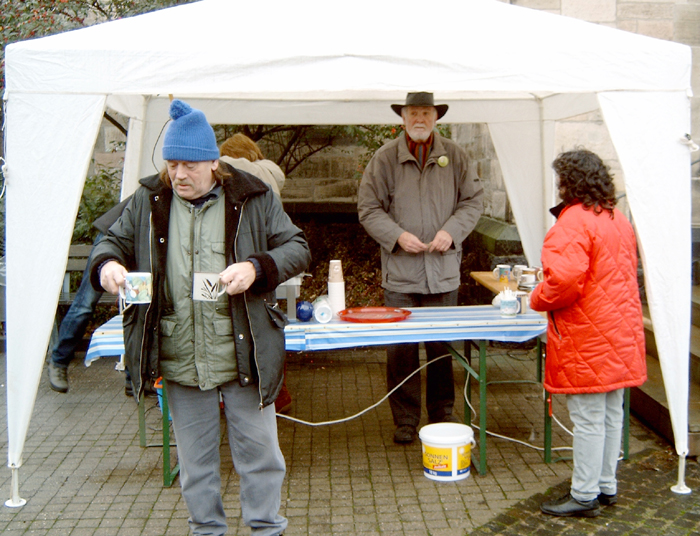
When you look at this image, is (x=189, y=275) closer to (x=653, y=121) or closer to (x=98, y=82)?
(x=98, y=82)

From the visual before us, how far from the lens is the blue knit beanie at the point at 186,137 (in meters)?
2.71

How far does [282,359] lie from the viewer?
2.98m

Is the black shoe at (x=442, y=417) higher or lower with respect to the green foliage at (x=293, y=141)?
lower

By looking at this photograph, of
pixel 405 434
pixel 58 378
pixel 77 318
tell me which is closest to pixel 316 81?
pixel 405 434

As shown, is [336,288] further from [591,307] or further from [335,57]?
[591,307]

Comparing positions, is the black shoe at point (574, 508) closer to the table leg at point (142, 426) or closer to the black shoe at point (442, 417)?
the black shoe at point (442, 417)

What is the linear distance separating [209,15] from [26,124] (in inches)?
41.5

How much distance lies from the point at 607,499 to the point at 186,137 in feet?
8.38

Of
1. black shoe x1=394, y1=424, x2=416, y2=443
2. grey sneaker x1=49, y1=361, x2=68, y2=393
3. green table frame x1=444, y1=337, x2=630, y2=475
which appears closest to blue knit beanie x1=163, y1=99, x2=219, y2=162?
green table frame x1=444, y1=337, x2=630, y2=475

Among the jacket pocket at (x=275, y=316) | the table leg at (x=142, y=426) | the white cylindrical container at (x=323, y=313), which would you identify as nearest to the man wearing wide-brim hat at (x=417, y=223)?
the white cylindrical container at (x=323, y=313)

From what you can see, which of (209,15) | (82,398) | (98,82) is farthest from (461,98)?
(82,398)

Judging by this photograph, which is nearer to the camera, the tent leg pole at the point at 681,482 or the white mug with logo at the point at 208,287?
the white mug with logo at the point at 208,287

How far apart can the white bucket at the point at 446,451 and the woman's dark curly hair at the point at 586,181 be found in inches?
53.1

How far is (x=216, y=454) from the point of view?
9.84 feet
